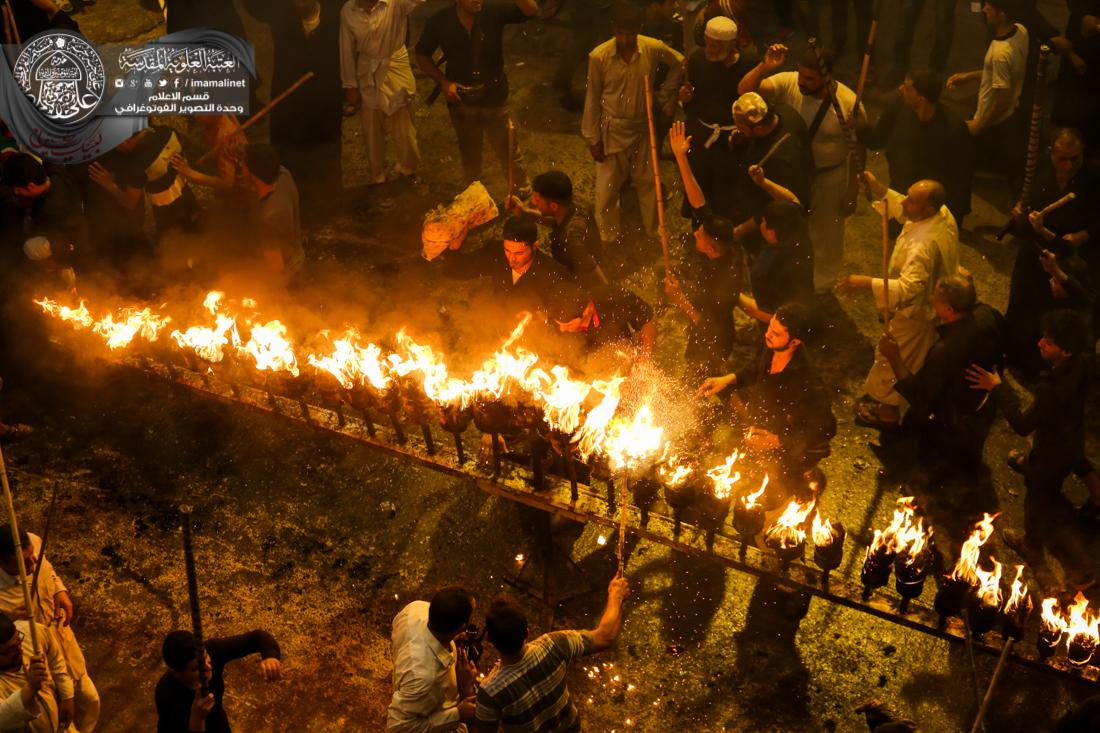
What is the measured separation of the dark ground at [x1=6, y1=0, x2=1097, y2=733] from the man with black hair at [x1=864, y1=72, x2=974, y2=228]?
1224 millimetres

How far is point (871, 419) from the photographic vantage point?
8.73 m

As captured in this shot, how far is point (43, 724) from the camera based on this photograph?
18.9ft

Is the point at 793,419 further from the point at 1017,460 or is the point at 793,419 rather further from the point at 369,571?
the point at 369,571

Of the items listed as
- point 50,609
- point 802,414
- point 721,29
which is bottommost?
point 50,609

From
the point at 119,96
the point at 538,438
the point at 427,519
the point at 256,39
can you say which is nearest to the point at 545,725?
the point at 538,438

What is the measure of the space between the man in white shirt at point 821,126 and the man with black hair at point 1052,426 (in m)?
2.65

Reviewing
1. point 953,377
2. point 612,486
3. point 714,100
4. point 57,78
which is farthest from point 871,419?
point 57,78

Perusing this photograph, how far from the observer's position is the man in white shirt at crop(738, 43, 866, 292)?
365 inches

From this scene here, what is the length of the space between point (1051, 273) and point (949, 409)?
1410 mm

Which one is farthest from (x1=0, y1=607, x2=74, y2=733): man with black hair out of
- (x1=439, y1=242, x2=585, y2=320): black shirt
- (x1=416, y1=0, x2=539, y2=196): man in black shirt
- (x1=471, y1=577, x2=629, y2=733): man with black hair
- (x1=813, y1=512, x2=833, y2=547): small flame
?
(x1=416, y1=0, x2=539, y2=196): man in black shirt

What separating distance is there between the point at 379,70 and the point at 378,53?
0.19 metres

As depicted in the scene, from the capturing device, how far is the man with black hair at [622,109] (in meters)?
9.70

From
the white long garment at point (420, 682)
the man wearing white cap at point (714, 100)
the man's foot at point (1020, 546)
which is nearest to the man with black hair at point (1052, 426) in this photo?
the man's foot at point (1020, 546)

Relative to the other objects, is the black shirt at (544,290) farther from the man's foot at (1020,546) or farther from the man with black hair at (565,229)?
the man's foot at (1020,546)
